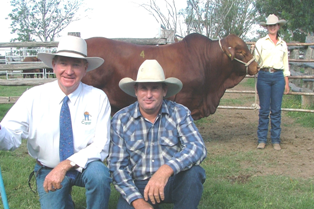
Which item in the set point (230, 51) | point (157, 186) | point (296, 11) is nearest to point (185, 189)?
point (157, 186)

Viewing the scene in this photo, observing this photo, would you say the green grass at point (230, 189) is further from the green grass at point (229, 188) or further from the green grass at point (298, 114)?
the green grass at point (298, 114)

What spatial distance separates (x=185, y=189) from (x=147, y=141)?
49cm

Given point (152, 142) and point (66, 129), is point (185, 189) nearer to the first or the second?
point (152, 142)

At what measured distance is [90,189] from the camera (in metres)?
2.53

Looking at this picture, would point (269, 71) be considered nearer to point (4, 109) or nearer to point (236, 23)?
point (4, 109)

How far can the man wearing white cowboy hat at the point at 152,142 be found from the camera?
2.63 m

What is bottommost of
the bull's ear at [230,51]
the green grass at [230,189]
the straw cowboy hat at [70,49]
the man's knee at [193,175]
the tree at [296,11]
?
the green grass at [230,189]

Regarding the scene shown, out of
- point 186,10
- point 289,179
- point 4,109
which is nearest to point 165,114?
point 289,179

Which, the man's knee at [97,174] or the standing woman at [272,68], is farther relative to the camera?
the standing woman at [272,68]

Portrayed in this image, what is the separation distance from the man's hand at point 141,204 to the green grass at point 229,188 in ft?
2.98

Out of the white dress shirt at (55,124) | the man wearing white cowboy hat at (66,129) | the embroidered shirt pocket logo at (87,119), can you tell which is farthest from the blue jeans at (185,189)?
the embroidered shirt pocket logo at (87,119)

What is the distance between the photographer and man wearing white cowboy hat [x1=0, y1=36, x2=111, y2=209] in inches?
99.9

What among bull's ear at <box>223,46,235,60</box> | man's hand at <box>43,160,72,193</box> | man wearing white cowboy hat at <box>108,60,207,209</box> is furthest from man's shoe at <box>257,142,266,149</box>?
man's hand at <box>43,160,72,193</box>

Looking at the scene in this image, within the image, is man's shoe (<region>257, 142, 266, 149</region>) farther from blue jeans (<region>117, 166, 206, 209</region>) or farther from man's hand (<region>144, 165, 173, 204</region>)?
man's hand (<region>144, 165, 173, 204</region>)
